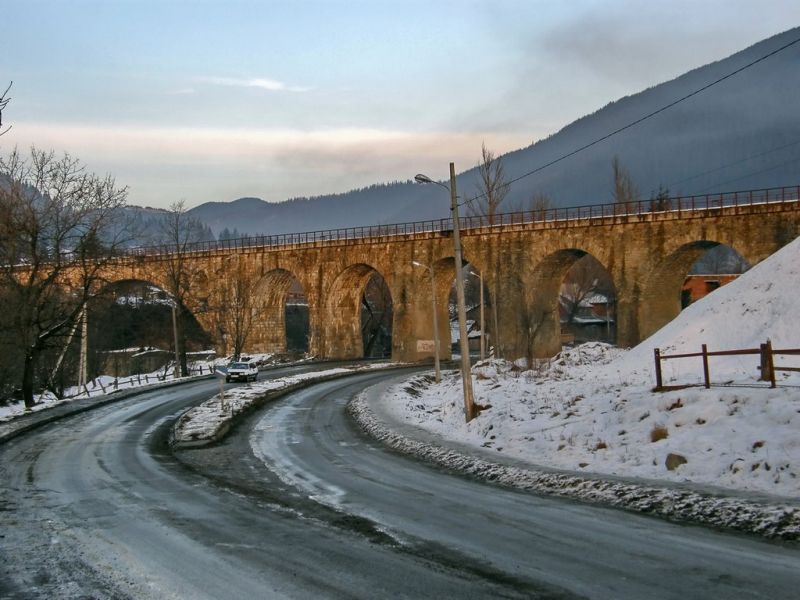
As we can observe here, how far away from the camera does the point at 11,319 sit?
36969 mm

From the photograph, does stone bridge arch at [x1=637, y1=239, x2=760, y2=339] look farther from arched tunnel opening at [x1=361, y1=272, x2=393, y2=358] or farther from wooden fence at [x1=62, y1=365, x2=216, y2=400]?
arched tunnel opening at [x1=361, y1=272, x2=393, y2=358]

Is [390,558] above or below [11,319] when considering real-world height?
below

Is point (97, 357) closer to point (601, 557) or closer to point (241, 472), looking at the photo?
point (241, 472)

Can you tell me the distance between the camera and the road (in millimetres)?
8352

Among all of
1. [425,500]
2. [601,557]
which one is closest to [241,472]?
[425,500]

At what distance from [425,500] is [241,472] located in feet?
18.3

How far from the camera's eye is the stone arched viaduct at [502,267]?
2183 inches

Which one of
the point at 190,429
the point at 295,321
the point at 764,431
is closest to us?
the point at 764,431

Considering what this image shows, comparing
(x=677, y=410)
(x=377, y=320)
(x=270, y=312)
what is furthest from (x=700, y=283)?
(x=677, y=410)

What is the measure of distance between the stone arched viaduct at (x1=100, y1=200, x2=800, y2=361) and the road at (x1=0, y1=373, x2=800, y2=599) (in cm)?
4096

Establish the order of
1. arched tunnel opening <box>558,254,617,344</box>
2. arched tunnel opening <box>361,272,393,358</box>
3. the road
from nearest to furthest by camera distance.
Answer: the road < arched tunnel opening <box>361,272,393,358</box> < arched tunnel opening <box>558,254,617,344</box>

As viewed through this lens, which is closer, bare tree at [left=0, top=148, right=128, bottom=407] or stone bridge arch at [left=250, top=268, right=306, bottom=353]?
bare tree at [left=0, top=148, right=128, bottom=407]

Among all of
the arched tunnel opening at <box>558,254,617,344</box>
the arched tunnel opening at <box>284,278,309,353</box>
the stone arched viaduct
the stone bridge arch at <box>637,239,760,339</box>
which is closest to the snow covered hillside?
the stone arched viaduct

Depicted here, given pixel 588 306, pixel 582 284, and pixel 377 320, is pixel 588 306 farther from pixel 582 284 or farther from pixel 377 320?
pixel 377 320
